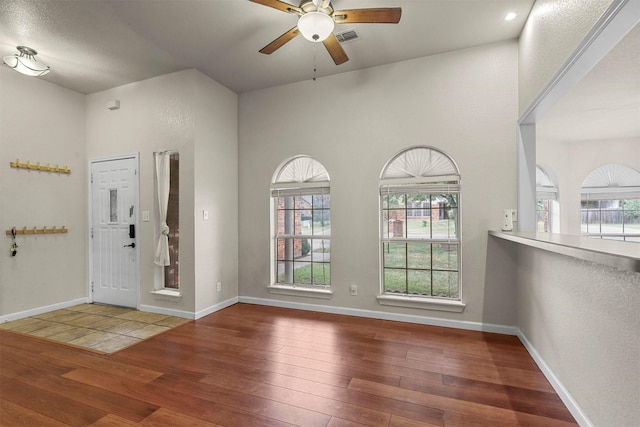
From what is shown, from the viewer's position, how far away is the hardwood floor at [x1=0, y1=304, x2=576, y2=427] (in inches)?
73.9

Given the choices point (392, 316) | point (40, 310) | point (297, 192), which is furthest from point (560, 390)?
point (40, 310)

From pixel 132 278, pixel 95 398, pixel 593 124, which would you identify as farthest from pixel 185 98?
pixel 593 124

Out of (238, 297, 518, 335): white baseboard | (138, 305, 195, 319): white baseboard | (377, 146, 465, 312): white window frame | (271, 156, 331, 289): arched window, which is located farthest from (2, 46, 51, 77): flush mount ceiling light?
(377, 146, 465, 312): white window frame

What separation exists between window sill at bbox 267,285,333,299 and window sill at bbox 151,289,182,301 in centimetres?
119

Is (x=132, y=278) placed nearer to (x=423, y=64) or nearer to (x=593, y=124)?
(x=423, y=64)

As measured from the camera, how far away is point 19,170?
3.79 m

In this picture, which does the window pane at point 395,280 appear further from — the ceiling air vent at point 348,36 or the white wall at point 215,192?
the ceiling air vent at point 348,36

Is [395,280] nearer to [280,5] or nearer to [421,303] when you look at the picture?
[421,303]

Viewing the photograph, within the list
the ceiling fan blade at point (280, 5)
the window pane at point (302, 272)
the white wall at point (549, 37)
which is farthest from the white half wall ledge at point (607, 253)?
the window pane at point (302, 272)

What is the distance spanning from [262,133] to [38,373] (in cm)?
348

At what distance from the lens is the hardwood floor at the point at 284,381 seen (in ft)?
6.16

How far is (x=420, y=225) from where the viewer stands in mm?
3602

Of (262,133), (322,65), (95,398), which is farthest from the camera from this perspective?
(262,133)

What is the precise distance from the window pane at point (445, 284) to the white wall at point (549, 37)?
6.33ft
